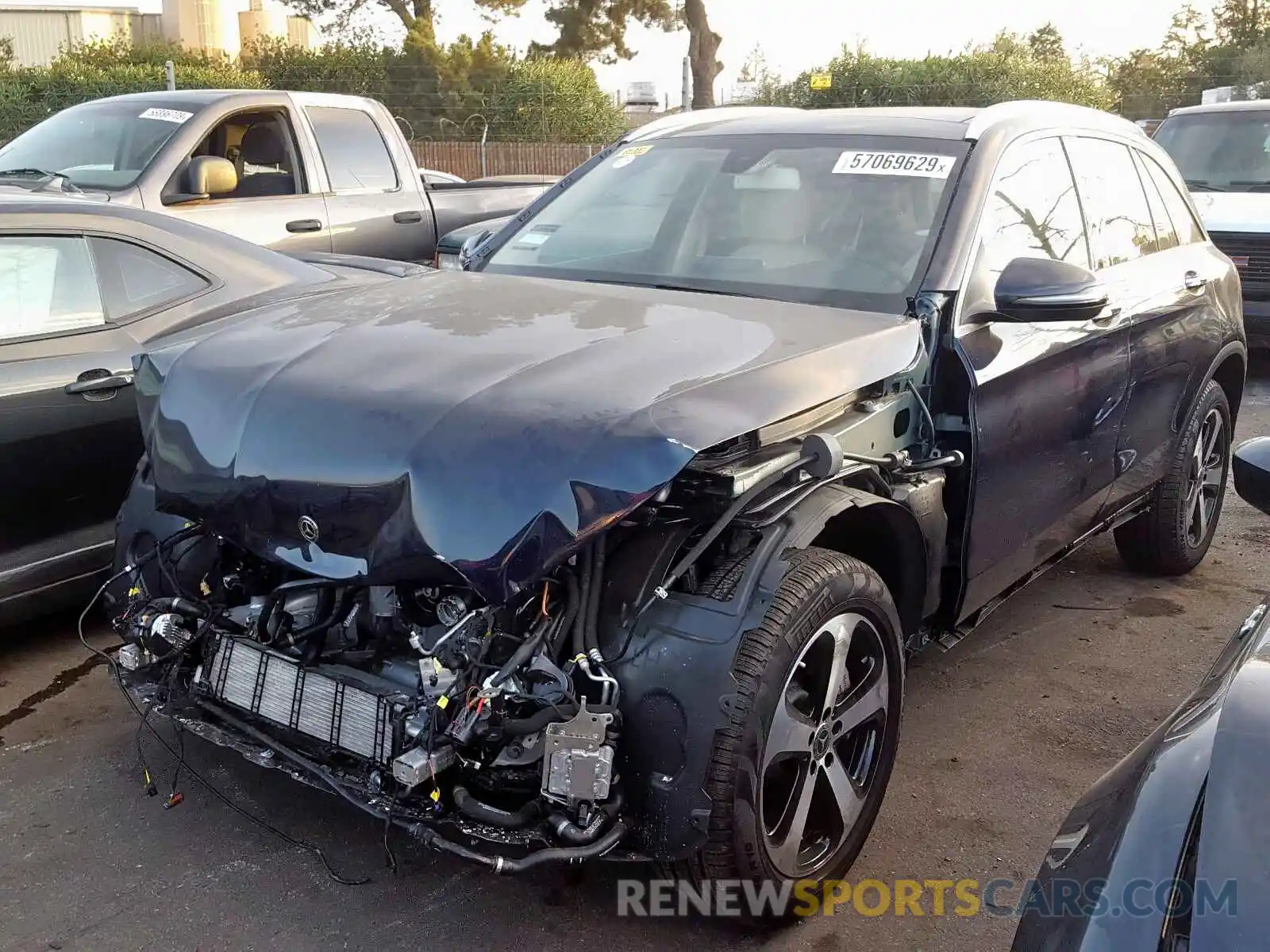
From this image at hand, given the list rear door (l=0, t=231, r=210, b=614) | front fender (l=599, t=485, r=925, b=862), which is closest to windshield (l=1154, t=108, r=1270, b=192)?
rear door (l=0, t=231, r=210, b=614)

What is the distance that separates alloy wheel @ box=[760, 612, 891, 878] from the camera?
277cm

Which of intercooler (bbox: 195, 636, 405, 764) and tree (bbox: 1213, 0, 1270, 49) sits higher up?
tree (bbox: 1213, 0, 1270, 49)

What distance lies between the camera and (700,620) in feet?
8.50

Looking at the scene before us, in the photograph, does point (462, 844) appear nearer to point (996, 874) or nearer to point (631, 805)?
point (631, 805)

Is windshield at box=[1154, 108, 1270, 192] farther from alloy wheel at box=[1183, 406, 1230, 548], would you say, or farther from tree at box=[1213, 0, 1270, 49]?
tree at box=[1213, 0, 1270, 49]

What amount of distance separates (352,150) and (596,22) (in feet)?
81.1

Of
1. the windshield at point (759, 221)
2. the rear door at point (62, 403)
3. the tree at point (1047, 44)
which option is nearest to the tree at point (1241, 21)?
the tree at point (1047, 44)

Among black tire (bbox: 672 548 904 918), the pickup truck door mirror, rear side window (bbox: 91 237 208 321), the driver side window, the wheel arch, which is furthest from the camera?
the pickup truck door mirror

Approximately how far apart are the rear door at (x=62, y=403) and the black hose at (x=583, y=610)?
91.2 inches

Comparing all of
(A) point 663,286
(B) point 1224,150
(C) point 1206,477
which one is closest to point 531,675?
(A) point 663,286

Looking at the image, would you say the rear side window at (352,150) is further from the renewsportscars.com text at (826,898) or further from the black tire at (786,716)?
the renewsportscars.com text at (826,898)

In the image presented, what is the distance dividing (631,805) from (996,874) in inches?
46.3

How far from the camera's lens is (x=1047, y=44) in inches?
1227

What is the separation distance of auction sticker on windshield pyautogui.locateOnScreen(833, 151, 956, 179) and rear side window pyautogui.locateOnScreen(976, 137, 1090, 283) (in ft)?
0.58
